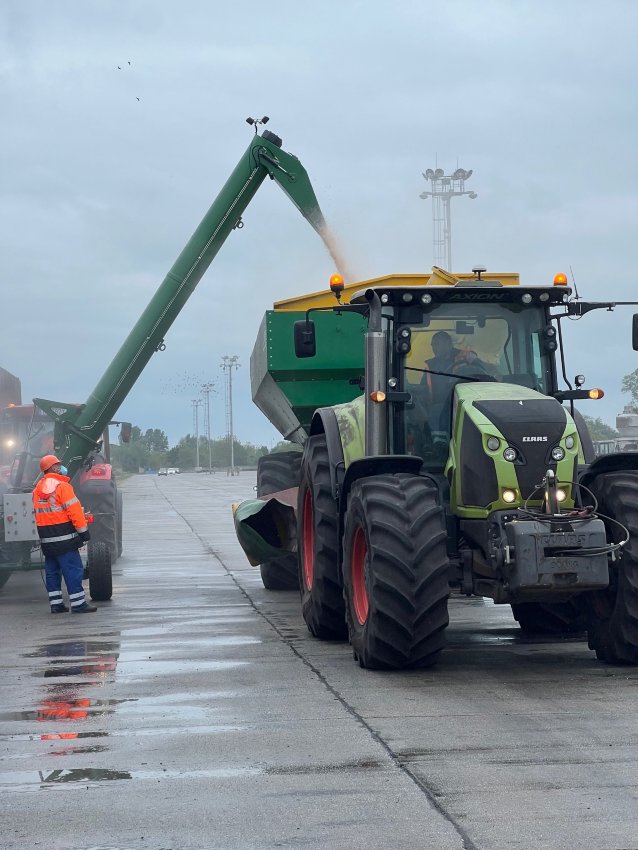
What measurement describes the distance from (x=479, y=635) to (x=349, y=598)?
6.33 feet

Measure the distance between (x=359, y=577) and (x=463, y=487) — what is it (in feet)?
3.72

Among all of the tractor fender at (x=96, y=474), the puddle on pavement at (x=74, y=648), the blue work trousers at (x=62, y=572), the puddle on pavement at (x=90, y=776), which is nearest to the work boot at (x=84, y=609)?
the blue work trousers at (x=62, y=572)

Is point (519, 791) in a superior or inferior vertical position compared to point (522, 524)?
inferior

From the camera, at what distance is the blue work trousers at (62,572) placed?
14289 millimetres

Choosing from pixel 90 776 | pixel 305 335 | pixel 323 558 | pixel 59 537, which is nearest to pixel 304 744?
pixel 90 776

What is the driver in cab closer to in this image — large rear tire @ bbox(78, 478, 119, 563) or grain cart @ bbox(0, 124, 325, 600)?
grain cart @ bbox(0, 124, 325, 600)

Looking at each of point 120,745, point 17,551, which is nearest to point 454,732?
point 120,745

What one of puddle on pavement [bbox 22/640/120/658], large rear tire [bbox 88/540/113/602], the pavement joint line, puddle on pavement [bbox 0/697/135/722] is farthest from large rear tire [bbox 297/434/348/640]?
large rear tire [bbox 88/540/113/602]

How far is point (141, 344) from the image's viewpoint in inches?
659

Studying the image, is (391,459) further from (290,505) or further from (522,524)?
(290,505)

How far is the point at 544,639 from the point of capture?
11.2 meters

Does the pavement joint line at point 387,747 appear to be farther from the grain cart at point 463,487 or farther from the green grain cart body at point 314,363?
the green grain cart body at point 314,363

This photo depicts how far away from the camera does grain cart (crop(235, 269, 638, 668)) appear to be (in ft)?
29.5

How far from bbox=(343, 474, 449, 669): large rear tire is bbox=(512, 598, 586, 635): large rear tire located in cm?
206
